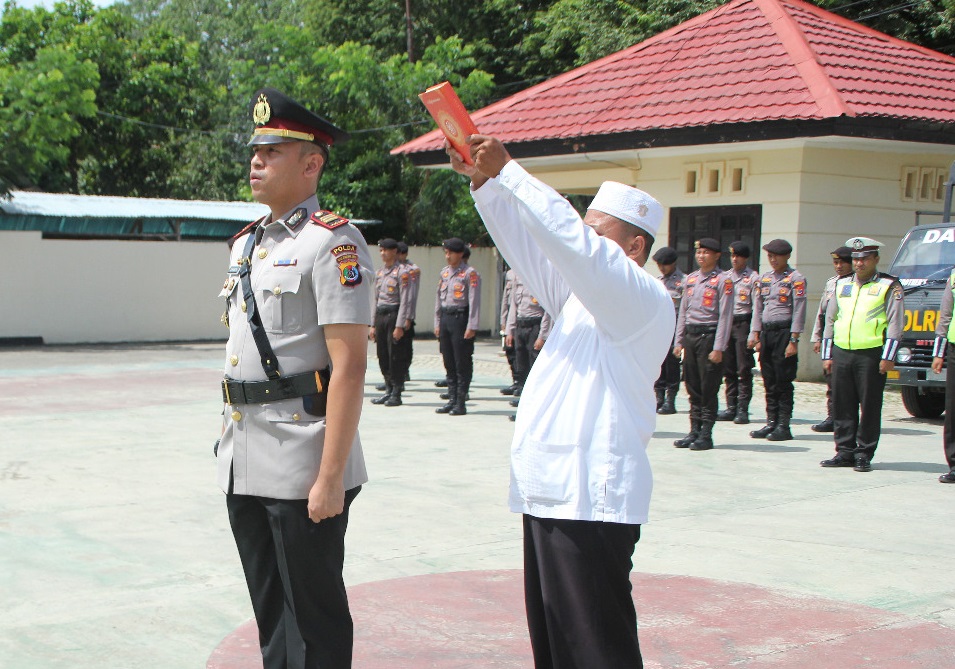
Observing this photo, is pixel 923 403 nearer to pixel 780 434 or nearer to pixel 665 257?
pixel 780 434

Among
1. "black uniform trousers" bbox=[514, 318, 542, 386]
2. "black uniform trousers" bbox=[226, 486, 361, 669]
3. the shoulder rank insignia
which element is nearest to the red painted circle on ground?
"black uniform trousers" bbox=[226, 486, 361, 669]

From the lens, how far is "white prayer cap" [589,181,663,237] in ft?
10.3

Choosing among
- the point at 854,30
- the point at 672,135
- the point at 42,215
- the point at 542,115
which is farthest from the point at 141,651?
the point at 42,215

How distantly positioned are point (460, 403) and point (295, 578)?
845 cm

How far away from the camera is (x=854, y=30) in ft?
57.7

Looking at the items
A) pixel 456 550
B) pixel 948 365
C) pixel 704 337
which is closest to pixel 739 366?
pixel 704 337

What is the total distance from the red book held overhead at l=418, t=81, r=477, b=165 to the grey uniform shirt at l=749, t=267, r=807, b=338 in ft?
27.4

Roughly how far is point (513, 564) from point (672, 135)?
1016 cm

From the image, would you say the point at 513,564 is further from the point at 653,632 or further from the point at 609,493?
the point at 609,493

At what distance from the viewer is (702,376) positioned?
9836mm

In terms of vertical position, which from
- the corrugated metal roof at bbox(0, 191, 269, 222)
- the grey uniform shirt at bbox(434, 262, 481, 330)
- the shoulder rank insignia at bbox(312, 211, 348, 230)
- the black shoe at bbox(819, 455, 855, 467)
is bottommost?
the black shoe at bbox(819, 455, 855, 467)

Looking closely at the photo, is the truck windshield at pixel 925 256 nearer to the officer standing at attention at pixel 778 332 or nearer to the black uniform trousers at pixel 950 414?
the officer standing at attention at pixel 778 332

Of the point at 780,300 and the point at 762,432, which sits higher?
the point at 780,300

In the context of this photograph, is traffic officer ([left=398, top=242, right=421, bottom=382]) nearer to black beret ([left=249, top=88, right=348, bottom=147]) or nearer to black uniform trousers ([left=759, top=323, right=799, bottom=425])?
black uniform trousers ([left=759, top=323, right=799, bottom=425])
